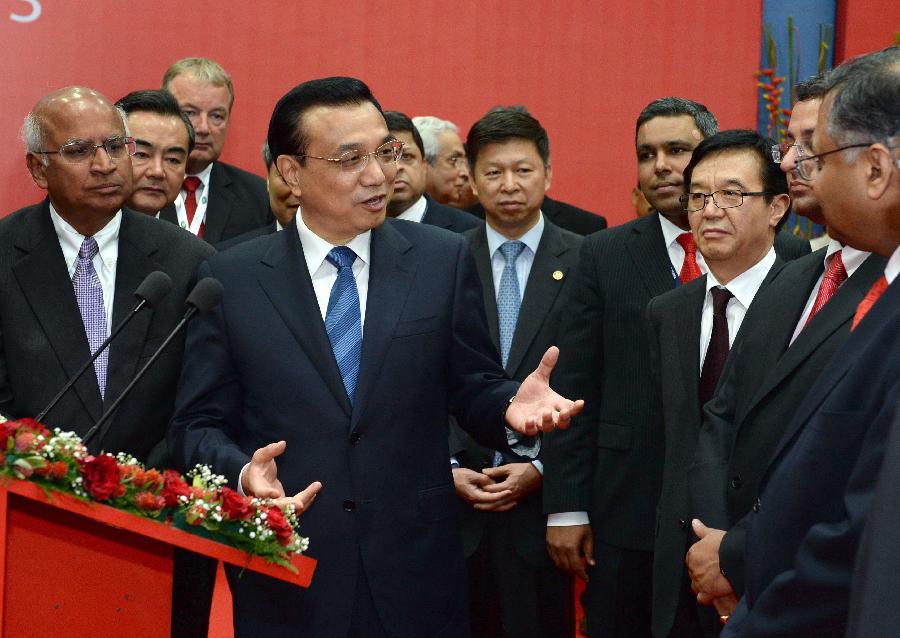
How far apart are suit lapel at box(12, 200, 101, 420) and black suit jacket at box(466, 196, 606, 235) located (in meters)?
2.31

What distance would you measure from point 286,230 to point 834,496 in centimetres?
139

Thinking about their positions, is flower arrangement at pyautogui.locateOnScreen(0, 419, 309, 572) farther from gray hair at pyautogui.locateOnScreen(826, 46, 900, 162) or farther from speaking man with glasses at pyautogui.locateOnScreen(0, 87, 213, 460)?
gray hair at pyautogui.locateOnScreen(826, 46, 900, 162)

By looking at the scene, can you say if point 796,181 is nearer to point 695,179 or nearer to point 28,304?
point 695,179

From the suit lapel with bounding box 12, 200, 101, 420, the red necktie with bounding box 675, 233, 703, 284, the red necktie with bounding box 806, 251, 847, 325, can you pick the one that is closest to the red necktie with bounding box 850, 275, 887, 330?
the red necktie with bounding box 806, 251, 847, 325

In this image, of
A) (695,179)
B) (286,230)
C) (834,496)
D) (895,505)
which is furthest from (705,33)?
(895,505)

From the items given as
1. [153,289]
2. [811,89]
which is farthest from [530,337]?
[153,289]

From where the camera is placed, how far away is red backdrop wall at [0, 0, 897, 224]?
4691mm

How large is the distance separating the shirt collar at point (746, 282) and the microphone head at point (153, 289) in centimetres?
138

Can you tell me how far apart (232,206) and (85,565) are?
253 cm

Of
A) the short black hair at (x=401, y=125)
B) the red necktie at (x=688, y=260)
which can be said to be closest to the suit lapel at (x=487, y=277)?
the red necktie at (x=688, y=260)

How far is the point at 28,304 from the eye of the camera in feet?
9.10

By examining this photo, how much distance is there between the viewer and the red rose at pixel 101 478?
1831mm

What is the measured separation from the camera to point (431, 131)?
4.97 m

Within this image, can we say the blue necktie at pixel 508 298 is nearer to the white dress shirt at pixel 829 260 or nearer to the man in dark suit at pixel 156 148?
the man in dark suit at pixel 156 148
